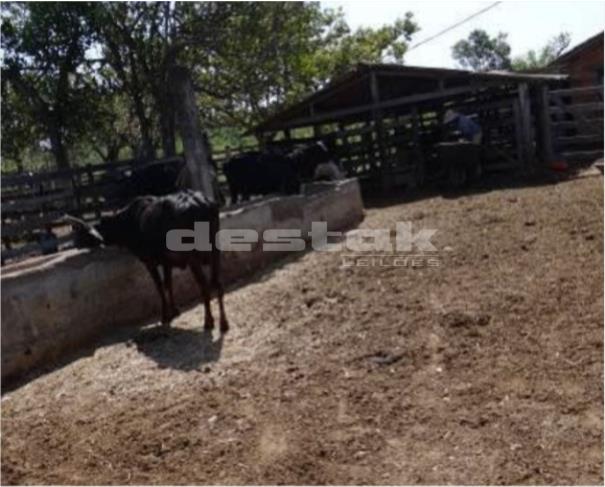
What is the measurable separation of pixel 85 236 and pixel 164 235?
92 centimetres

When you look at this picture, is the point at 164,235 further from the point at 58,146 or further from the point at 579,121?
the point at 579,121

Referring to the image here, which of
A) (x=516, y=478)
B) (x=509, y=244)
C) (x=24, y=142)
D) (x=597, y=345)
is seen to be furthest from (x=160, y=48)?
(x=516, y=478)

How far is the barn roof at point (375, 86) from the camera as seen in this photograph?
1431 cm

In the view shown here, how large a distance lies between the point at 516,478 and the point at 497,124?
12.4 meters

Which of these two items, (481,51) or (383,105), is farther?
(481,51)

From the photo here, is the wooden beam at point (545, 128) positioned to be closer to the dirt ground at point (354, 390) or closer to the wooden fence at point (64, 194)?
the wooden fence at point (64, 194)

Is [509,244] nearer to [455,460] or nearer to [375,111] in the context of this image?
[455,460]

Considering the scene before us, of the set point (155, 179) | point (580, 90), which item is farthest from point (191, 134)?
point (580, 90)

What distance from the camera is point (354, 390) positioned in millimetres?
4504

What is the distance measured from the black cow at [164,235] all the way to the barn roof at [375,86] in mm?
9540

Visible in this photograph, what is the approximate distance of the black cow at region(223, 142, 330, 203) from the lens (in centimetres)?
1239

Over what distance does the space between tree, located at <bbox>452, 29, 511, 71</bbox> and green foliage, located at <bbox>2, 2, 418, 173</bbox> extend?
175 ft

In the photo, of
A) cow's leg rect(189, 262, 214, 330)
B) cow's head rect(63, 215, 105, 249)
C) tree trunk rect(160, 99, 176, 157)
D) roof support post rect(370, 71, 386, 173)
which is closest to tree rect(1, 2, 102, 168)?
tree trunk rect(160, 99, 176, 157)

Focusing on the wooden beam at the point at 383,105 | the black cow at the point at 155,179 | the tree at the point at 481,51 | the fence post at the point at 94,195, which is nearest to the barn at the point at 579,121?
the wooden beam at the point at 383,105
